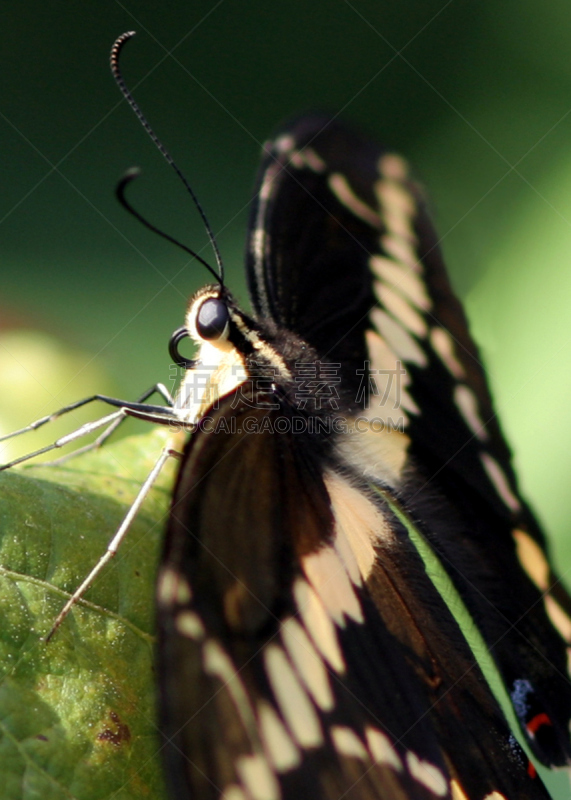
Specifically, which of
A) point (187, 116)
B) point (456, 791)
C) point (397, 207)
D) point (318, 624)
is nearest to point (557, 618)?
point (456, 791)

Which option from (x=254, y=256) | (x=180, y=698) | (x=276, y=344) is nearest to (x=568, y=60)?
(x=254, y=256)

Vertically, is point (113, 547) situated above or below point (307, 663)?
above

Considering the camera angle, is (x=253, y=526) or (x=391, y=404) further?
(x=391, y=404)

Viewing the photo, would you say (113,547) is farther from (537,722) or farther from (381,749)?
(537,722)

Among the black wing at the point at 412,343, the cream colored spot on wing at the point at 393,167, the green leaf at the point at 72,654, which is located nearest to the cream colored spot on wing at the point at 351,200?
the black wing at the point at 412,343

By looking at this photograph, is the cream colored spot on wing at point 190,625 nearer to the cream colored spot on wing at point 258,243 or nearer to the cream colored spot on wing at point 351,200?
the cream colored spot on wing at point 258,243

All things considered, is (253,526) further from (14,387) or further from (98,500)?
(14,387)
